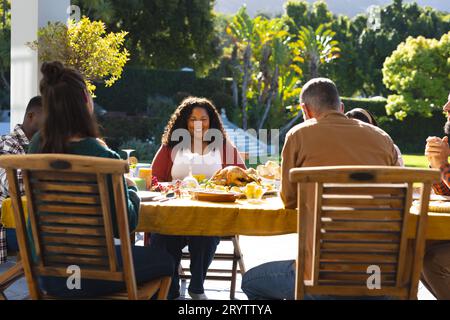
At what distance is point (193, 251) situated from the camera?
195 inches

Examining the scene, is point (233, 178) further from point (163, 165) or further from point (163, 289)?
point (163, 289)

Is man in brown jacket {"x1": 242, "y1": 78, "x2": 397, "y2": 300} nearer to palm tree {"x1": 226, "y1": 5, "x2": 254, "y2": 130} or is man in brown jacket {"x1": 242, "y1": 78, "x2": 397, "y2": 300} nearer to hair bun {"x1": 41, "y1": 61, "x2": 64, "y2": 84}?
hair bun {"x1": 41, "y1": 61, "x2": 64, "y2": 84}

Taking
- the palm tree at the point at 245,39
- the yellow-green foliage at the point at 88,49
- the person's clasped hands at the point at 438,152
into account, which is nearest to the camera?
the person's clasped hands at the point at 438,152

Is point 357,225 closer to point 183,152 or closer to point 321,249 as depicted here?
point 321,249

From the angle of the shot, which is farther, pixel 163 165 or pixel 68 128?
pixel 163 165

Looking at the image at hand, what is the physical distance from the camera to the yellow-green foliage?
292 inches

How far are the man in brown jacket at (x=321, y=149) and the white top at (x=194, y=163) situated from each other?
6.88 ft

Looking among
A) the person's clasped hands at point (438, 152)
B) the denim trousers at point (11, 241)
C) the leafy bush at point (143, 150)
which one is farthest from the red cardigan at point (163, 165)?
the leafy bush at point (143, 150)

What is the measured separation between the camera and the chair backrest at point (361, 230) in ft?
9.04

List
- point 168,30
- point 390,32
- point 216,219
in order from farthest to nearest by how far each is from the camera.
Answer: point 390,32
point 168,30
point 216,219

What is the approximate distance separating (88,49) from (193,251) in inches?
130

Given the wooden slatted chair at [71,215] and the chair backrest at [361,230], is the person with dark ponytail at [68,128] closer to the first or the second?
the wooden slatted chair at [71,215]

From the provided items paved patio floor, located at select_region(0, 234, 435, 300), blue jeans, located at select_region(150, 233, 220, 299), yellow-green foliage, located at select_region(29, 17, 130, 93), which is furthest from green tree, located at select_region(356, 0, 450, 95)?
blue jeans, located at select_region(150, 233, 220, 299)

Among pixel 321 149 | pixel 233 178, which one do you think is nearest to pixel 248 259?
pixel 233 178
